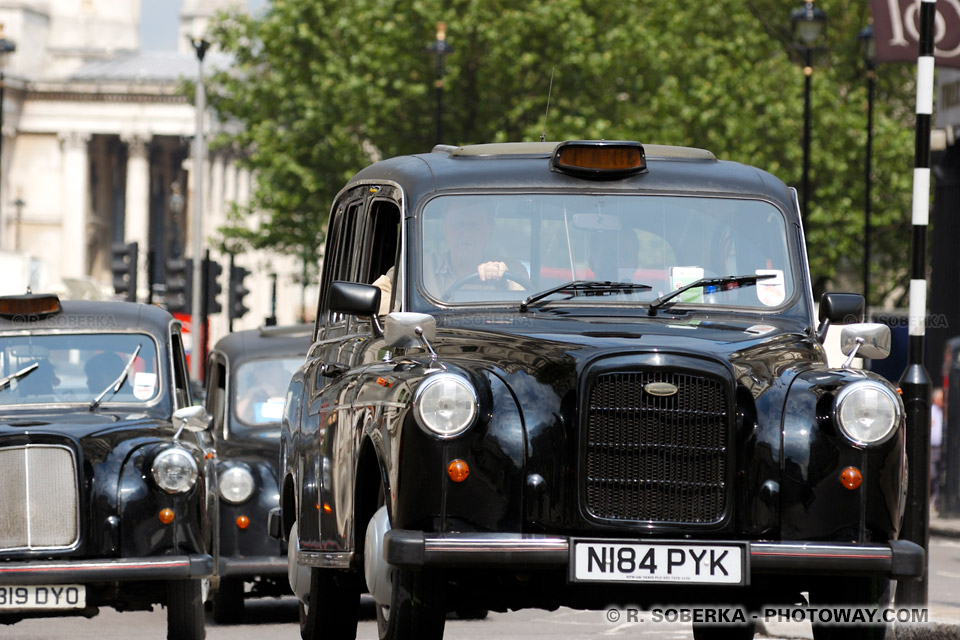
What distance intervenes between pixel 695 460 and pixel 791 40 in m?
47.2

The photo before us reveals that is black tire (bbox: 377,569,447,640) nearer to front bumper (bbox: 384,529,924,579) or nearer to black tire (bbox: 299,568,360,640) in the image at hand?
front bumper (bbox: 384,529,924,579)

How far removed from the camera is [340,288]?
27.0 feet

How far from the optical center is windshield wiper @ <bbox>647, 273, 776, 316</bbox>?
8.34 metres

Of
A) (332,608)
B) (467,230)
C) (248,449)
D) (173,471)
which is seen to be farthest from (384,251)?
(248,449)

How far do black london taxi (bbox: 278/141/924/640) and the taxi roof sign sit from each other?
3.75 m

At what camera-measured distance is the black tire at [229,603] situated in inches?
569

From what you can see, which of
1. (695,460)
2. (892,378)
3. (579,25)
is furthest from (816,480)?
(579,25)

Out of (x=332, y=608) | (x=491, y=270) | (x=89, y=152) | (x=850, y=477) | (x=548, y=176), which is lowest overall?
(x=332, y=608)

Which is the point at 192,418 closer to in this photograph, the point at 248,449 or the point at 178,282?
the point at 248,449

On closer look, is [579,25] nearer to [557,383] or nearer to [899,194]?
[899,194]

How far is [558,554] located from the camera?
7.15 metres

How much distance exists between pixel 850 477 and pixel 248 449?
779 cm

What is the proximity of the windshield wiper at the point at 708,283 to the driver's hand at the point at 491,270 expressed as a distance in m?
0.66

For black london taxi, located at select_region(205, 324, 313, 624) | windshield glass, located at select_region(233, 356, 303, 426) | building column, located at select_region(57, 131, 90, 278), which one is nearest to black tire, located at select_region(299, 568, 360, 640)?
black london taxi, located at select_region(205, 324, 313, 624)
